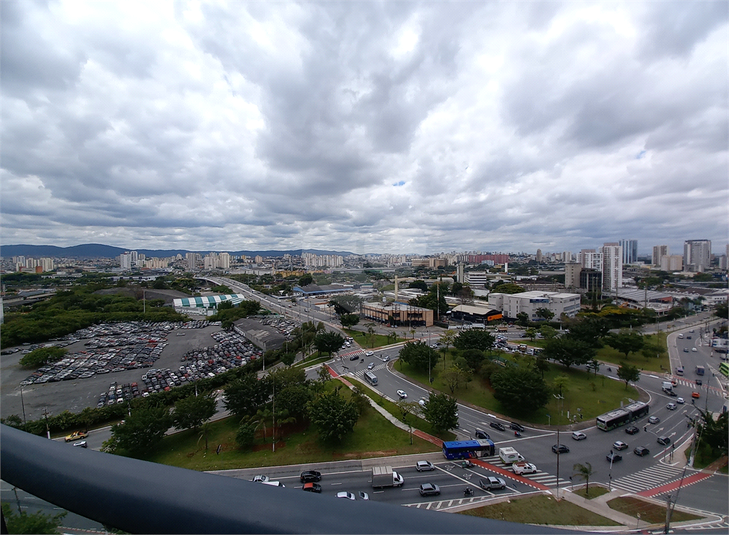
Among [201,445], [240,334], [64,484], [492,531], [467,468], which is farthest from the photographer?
[240,334]

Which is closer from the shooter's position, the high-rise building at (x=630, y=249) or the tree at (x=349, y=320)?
the tree at (x=349, y=320)

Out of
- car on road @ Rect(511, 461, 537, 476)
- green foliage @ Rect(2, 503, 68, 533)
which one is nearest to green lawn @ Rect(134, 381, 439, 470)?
car on road @ Rect(511, 461, 537, 476)

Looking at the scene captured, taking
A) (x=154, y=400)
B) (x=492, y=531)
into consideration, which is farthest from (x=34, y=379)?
(x=492, y=531)

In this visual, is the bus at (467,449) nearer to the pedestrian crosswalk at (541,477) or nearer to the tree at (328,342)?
the pedestrian crosswalk at (541,477)

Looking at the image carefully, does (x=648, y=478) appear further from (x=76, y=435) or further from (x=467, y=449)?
(x=76, y=435)

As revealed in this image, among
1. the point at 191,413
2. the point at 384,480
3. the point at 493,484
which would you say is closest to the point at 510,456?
the point at 493,484

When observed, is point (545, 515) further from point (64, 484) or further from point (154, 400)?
point (154, 400)

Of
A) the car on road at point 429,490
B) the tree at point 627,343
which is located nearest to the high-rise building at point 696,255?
the tree at point 627,343
